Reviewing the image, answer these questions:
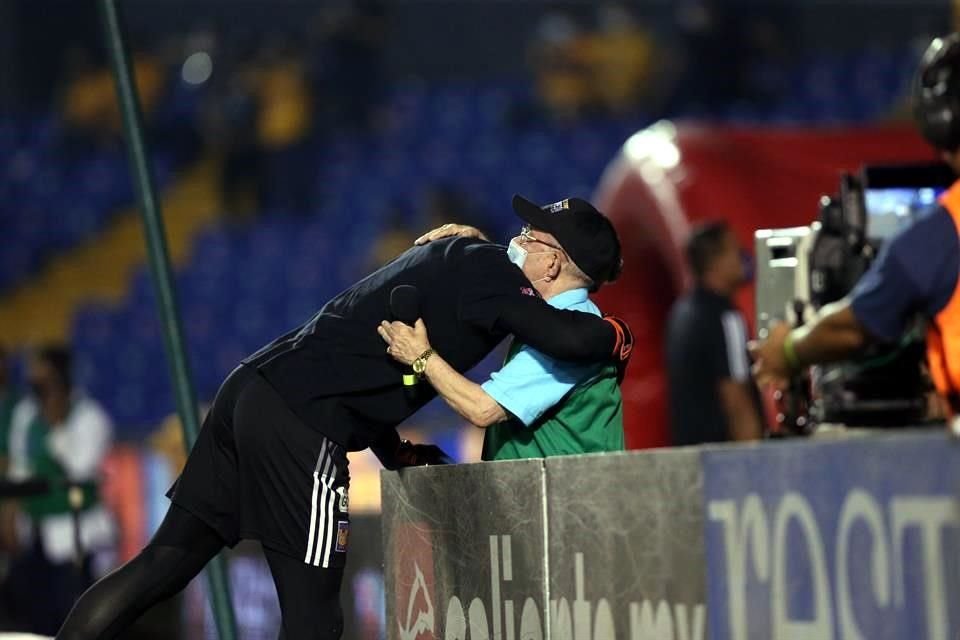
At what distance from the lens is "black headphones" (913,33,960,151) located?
10.6ft

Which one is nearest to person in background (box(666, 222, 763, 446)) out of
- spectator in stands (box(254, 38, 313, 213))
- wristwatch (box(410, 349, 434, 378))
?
wristwatch (box(410, 349, 434, 378))

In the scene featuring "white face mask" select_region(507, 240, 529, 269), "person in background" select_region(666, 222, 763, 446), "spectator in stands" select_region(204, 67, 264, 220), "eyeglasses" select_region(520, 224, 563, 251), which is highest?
"spectator in stands" select_region(204, 67, 264, 220)

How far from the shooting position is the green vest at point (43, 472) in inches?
367

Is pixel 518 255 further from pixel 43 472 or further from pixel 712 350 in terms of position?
pixel 43 472

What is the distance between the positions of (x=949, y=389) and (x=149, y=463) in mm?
10075

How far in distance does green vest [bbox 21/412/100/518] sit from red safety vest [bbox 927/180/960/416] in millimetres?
6486

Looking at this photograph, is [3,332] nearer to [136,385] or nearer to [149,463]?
[136,385]

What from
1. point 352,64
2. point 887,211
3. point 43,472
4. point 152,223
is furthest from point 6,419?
point 352,64

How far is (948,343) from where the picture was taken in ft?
10.5

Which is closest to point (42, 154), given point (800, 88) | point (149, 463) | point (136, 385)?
point (136, 385)

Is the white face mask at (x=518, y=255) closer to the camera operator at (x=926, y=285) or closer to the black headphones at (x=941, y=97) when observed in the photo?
the camera operator at (x=926, y=285)

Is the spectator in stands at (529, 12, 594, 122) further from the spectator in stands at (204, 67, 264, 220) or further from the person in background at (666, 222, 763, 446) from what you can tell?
the person in background at (666, 222, 763, 446)

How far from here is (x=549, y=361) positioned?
4320 millimetres

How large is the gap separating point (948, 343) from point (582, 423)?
1.40 meters
